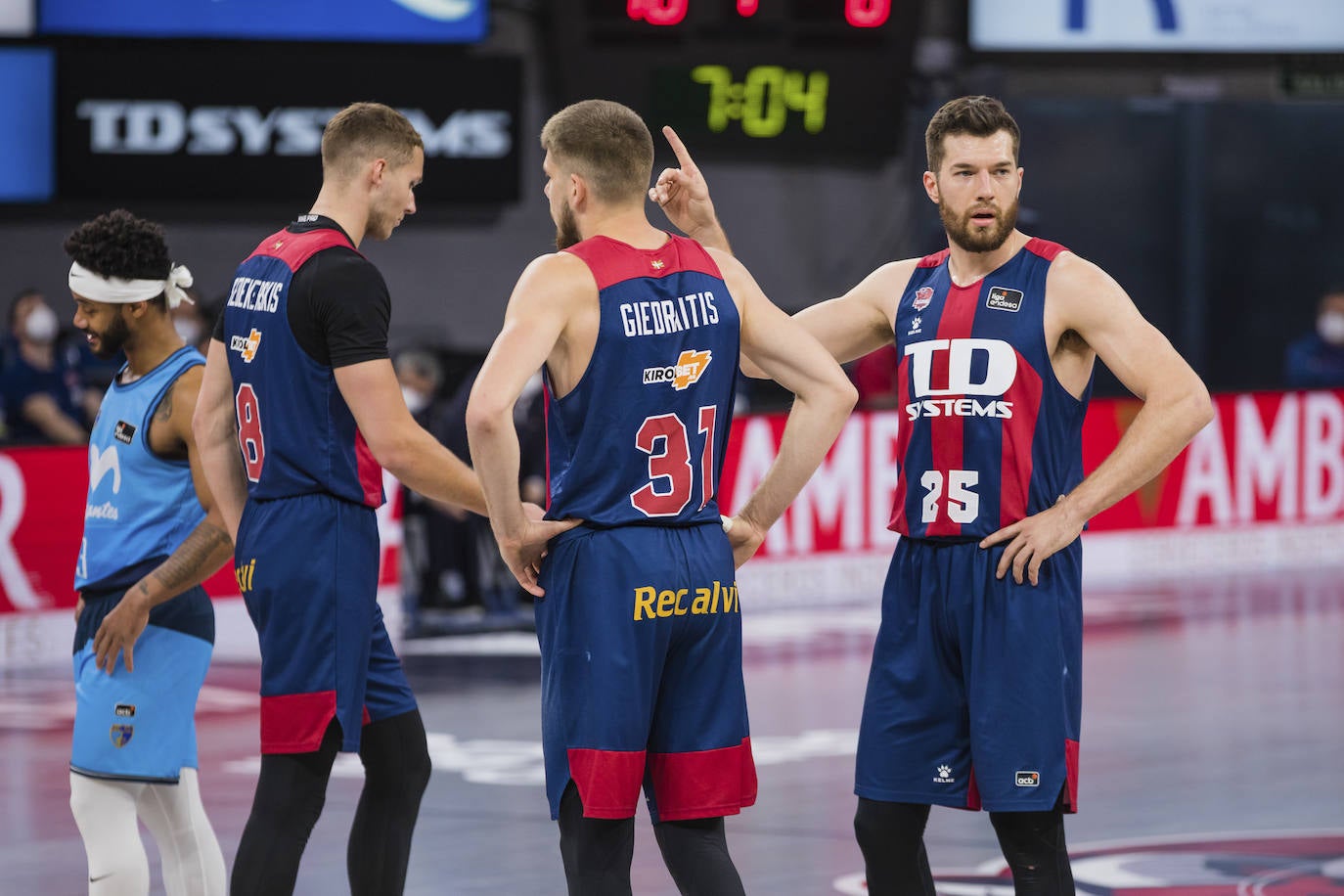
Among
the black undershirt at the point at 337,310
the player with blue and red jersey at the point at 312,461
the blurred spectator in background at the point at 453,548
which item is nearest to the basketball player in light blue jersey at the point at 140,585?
the player with blue and red jersey at the point at 312,461

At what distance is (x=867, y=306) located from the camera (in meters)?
5.45

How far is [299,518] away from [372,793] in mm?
750

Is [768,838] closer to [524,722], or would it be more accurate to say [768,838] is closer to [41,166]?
[524,722]

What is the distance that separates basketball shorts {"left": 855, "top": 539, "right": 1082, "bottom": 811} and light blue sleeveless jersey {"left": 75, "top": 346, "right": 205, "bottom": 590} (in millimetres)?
1776

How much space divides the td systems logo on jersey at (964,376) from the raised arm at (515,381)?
89 centimetres

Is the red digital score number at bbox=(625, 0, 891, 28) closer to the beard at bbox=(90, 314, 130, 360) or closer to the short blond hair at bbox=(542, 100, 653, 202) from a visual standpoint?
the beard at bbox=(90, 314, 130, 360)

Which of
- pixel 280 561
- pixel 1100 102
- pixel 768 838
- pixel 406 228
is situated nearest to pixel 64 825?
pixel 768 838

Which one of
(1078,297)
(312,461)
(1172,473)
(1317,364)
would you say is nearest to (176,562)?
(312,461)

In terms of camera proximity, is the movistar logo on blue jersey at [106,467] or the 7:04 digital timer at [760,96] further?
the 7:04 digital timer at [760,96]

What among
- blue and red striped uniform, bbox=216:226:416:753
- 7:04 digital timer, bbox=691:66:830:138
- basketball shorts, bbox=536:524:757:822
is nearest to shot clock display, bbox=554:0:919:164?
7:04 digital timer, bbox=691:66:830:138

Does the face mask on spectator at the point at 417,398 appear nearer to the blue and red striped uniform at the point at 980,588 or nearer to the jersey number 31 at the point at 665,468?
the blue and red striped uniform at the point at 980,588

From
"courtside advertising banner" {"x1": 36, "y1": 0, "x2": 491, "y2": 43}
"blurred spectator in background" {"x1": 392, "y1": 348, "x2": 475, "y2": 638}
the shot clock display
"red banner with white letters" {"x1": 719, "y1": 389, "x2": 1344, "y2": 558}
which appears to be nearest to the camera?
"blurred spectator in background" {"x1": 392, "y1": 348, "x2": 475, "y2": 638}

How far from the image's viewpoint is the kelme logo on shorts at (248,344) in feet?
16.8

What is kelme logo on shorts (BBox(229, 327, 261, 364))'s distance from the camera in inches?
201
